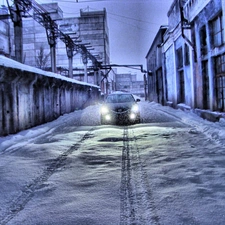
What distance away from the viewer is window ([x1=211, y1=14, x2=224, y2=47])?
37.4 ft

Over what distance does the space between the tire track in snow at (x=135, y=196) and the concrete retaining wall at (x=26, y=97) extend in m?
5.28

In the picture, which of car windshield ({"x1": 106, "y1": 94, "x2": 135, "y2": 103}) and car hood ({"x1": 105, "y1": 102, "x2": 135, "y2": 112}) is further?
car windshield ({"x1": 106, "y1": 94, "x2": 135, "y2": 103})

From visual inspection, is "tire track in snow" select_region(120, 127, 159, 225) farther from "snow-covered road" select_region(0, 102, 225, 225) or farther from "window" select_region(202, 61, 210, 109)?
"window" select_region(202, 61, 210, 109)

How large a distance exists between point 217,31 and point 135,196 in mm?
10285

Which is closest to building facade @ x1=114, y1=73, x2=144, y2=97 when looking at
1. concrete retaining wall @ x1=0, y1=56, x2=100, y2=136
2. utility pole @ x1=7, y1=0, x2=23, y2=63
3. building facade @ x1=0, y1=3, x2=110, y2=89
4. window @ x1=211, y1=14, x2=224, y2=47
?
building facade @ x1=0, y1=3, x2=110, y2=89

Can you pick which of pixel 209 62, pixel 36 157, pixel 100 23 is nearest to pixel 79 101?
pixel 209 62

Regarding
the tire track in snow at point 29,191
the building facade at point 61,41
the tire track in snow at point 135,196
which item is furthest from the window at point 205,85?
the building facade at point 61,41

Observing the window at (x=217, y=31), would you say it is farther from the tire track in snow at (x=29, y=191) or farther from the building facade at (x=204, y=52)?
the tire track in snow at (x=29, y=191)

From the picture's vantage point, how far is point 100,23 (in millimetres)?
57375

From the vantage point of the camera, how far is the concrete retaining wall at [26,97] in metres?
9.24

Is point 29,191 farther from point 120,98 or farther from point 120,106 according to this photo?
point 120,98

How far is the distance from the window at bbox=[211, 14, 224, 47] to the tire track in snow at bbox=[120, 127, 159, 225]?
7983mm

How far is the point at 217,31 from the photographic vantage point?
1190 cm

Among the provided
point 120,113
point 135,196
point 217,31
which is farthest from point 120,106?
point 135,196
